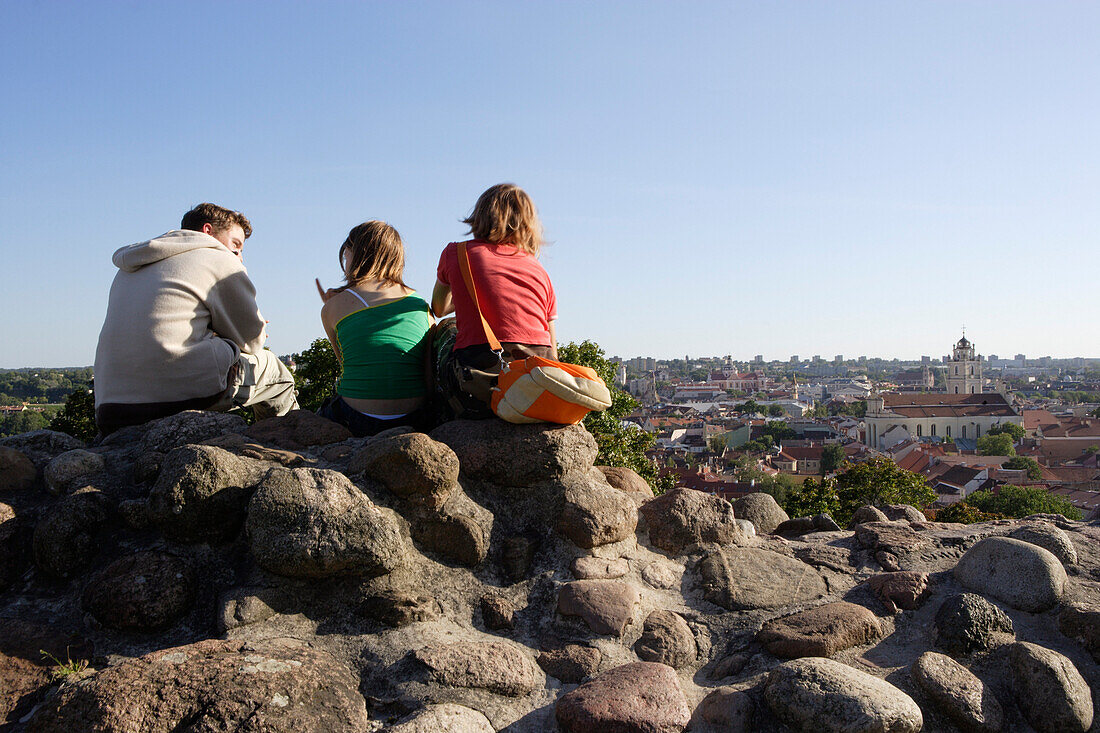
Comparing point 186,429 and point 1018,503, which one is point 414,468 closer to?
point 186,429

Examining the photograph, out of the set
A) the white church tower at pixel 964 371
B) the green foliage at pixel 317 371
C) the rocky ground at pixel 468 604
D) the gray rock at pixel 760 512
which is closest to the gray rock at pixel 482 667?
the rocky ground at pixel 468 604

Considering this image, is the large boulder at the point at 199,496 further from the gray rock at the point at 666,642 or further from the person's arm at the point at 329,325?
the gray rock at the point at 666,642

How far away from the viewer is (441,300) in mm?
3777

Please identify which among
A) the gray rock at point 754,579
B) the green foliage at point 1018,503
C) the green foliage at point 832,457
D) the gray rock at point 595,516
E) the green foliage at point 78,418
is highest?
the gray rock at point 595,516

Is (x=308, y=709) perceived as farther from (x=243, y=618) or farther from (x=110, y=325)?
(x=110, y=325)

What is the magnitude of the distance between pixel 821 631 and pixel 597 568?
76 centimetres

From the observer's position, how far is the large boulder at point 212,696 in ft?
6.03

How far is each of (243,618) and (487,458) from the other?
3.36 feet

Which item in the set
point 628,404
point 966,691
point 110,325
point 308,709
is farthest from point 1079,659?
point 628,404

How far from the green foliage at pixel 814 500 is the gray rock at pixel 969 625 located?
32.8ft

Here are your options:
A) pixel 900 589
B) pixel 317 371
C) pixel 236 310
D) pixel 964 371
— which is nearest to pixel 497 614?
pixel 900 589

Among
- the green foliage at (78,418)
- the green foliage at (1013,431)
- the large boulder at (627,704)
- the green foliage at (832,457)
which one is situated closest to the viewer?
the large boulder at (627,704)

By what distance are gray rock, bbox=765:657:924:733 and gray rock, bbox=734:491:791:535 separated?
1.56 m

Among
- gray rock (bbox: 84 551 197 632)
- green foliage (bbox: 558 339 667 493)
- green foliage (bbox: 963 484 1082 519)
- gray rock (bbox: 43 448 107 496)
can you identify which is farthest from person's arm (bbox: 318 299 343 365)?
green foliage (bbox: 963 484 1082 519)
